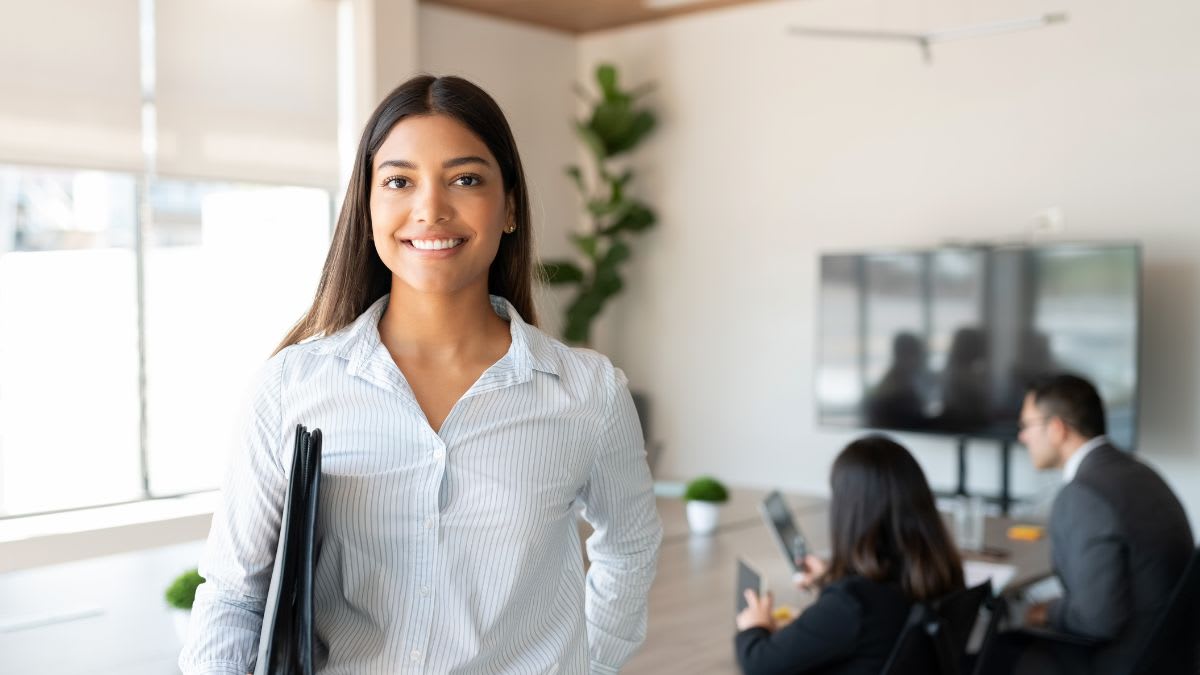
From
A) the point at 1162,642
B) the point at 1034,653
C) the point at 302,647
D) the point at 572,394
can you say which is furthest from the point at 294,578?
the point at 1034,653

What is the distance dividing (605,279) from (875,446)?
486cm

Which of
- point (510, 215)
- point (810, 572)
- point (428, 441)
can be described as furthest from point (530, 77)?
point (428, 441)

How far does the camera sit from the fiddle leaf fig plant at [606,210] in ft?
24.1

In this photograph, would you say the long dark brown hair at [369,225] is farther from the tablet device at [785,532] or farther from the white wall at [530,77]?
the white wall at [530,77]

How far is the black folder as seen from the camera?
3.76ft

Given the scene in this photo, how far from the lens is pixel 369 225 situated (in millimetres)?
1438

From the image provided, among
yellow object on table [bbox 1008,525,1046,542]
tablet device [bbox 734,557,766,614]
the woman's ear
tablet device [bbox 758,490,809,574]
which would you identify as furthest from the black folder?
yellow object on table [bbox 1008,525,1046,542]

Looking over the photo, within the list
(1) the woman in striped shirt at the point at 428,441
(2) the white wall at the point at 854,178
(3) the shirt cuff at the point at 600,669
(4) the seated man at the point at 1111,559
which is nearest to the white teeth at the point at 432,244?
(1) the woman in striped shirt at the point at 428,441

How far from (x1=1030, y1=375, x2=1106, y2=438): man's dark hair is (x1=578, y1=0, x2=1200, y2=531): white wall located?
8.26ft

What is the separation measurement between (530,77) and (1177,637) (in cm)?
577

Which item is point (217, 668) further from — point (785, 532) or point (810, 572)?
point (785, 532)

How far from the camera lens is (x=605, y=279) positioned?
7.42m

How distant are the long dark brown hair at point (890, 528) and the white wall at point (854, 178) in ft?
11.9

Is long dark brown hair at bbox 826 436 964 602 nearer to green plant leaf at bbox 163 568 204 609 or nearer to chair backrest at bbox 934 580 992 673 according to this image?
chair backrest at bbox 934 580 992 673
